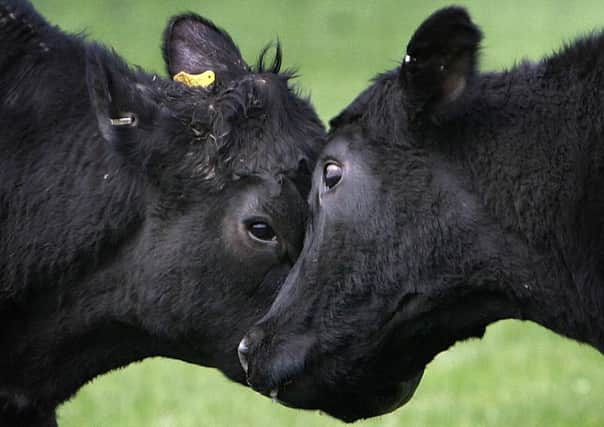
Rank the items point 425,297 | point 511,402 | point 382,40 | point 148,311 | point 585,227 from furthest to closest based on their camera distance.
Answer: point 382,40 < point 511,402 < point 148,311 < point 425,297 < point 585,227

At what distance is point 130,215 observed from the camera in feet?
→ 21.4

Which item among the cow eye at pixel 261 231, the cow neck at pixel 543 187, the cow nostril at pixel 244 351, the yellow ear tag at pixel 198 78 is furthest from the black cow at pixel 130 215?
the cow neck at pixel 543 187

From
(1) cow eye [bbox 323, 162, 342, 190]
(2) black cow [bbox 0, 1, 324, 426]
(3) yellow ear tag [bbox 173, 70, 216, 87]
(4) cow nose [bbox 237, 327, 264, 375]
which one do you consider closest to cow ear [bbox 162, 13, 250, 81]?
(3) yellow ear tag [bbox 173, 70, 216, 87]

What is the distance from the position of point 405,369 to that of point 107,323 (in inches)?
55.6

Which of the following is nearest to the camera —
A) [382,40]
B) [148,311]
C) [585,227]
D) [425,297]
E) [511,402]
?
[585,227]

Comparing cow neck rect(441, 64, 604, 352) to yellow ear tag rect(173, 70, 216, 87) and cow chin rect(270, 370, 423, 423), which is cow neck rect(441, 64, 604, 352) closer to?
cow chin rect(270, 370, 423, 423)

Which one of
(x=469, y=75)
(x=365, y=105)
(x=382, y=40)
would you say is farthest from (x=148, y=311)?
(x=382, y=40)

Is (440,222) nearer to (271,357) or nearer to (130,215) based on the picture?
(271,357)

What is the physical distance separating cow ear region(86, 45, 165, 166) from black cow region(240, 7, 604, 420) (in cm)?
91

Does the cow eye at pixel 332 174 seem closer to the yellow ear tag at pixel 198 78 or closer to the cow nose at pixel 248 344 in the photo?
the cow nose at pixel 248 344

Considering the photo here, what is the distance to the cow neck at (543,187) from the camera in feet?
17.2

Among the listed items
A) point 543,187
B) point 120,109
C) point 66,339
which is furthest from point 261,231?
point 543,187

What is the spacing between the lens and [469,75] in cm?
555

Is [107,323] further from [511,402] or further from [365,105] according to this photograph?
[511,402]
